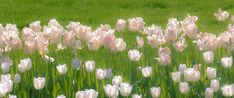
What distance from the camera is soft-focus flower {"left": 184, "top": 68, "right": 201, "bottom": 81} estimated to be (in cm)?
462

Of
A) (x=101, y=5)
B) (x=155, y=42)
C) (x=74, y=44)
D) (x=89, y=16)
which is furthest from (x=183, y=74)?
(x=101, y=5)

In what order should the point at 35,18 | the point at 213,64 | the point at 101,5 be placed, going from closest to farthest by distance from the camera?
the point at 213,64, the point at 35,18, the point at 101,5

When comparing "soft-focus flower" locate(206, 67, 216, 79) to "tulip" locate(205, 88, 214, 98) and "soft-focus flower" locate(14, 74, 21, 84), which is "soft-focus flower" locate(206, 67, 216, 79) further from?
"soft-focus flower" locate(14, 74, 21, 84)

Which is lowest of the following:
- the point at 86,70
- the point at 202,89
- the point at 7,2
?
the point at 202,89

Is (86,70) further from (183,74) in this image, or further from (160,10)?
(160,10)

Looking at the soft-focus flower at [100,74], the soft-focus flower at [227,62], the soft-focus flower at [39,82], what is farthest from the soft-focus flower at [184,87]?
the soft-focus flower at [39,82]

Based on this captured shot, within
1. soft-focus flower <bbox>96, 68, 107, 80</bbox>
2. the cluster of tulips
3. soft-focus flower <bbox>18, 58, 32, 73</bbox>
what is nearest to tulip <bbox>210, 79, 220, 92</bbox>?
the cluster of tulips

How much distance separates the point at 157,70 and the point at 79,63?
2.18ft

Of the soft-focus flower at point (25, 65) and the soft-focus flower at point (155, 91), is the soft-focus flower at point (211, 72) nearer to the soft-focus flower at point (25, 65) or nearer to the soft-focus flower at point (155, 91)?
the soft-focus flower at point (155, 91)

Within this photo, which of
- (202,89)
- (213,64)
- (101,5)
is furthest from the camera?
(101,5)

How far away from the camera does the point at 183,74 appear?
500 centimetres

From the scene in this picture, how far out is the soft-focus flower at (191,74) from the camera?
4.62 metres

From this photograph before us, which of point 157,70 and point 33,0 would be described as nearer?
point 157,70

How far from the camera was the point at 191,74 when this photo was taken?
4.62 meters
